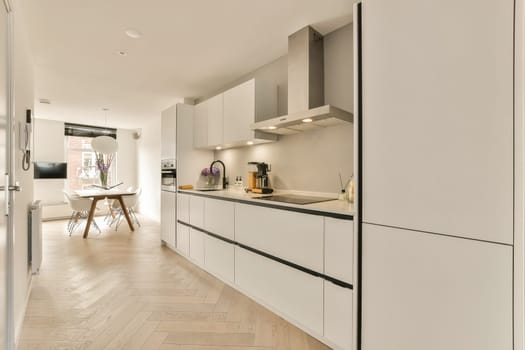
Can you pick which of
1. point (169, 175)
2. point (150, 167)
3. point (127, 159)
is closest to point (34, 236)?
point (169, 175)

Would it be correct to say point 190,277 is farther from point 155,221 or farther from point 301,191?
point 155,221

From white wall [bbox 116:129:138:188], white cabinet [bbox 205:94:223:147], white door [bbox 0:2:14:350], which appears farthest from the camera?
white wall [bbox 116:129:138:188]

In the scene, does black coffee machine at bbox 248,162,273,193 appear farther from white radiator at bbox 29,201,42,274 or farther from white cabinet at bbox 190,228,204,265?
white radiator at bbox 29,201,42,274

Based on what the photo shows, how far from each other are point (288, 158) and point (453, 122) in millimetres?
1729

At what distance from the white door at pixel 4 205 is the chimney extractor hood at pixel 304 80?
1732mm

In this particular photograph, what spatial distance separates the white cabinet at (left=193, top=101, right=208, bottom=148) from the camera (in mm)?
3435

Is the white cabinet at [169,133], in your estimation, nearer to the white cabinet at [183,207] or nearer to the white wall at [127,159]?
the white cabinet at [183,207]

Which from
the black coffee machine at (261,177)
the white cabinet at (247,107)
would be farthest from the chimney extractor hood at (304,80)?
the black coffee machine at (261,177)

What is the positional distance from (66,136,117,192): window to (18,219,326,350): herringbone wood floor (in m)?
3.87

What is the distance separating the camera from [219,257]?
2.62 metres

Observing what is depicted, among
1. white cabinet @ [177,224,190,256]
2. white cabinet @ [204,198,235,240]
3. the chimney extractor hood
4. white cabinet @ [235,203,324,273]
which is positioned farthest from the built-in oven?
the chimney extractor hood

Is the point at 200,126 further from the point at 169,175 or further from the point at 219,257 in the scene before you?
the point at 219,257

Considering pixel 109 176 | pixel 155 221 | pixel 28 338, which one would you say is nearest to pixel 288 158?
pixel 28 338

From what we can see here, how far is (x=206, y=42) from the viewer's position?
2.48 metres
